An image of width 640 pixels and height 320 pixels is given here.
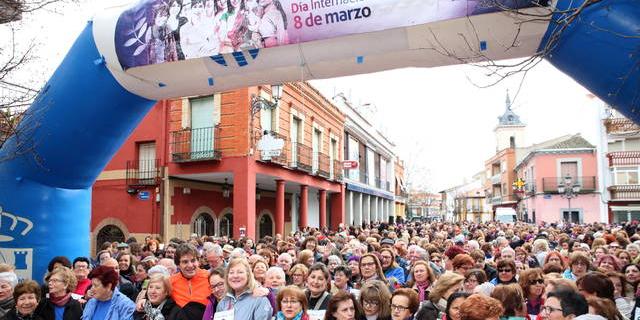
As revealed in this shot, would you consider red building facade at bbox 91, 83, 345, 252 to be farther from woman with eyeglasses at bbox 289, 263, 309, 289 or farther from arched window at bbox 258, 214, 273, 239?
woman with eyeglasses at bbox 289, 263, 309, 289

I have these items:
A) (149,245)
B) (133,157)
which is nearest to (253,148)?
(133,157)

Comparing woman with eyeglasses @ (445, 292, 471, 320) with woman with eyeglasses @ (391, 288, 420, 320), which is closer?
woman with eyeglasses @ (445, 292, 471, 320)

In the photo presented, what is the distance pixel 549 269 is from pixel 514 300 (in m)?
2.25

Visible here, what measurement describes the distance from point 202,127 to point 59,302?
1202 centimetres

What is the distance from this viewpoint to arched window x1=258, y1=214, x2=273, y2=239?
2334cm

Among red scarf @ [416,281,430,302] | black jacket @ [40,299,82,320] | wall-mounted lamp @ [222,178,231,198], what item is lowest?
black jacket @ [40,299,82,320]

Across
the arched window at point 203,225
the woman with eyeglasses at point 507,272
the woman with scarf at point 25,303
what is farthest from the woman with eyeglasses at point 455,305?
the arched window at point 203,225

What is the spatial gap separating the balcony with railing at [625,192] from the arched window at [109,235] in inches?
1384

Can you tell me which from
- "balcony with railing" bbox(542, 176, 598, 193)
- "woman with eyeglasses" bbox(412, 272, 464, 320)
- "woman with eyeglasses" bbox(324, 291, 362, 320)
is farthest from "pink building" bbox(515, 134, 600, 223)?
"woman with eyeglasses" bbox(324, 291, 362, 320)

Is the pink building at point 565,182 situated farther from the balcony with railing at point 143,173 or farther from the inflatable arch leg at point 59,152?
the inflatable arch leg at point 59,152

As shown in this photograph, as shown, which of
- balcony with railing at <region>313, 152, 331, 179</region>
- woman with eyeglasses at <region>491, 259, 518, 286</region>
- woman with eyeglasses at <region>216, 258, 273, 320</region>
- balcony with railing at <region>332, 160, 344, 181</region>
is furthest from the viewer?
balcony with railing at <region>332, 160, 344, 181</region>

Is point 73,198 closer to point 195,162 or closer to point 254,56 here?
point 254,56

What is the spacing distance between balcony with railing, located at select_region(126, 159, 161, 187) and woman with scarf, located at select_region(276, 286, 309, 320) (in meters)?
13.5

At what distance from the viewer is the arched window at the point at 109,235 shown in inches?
715
